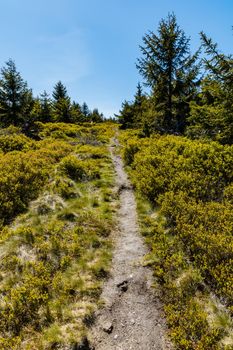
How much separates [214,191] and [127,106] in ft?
138

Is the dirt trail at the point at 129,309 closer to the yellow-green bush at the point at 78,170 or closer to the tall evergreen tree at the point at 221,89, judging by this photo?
the yellow-green bush at the point at 78,170

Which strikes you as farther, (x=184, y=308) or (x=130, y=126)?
(x=130, y=126)

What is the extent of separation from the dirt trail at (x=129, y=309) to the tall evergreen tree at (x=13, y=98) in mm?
32399

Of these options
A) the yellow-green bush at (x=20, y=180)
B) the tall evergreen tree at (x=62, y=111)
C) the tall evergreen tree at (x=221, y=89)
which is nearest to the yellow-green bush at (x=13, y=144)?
the yellow-green bush at (x=20, y=180)

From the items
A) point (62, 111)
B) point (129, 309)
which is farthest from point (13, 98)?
point (129, 309)

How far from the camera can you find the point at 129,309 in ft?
24.0

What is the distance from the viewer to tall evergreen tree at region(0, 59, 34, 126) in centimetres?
3644

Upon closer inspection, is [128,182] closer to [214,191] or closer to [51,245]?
[214,191]

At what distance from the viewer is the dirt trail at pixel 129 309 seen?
6410 mm

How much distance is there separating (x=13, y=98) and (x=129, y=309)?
3575 centimetres

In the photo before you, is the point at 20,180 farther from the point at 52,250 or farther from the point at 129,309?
the point at 129,309

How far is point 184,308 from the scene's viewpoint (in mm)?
7020

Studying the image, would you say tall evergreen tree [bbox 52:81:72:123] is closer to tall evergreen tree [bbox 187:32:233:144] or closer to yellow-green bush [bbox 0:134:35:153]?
yellow-green bush [bbox 0:134:35:153]

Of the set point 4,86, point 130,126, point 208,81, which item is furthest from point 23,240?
point 130,126
